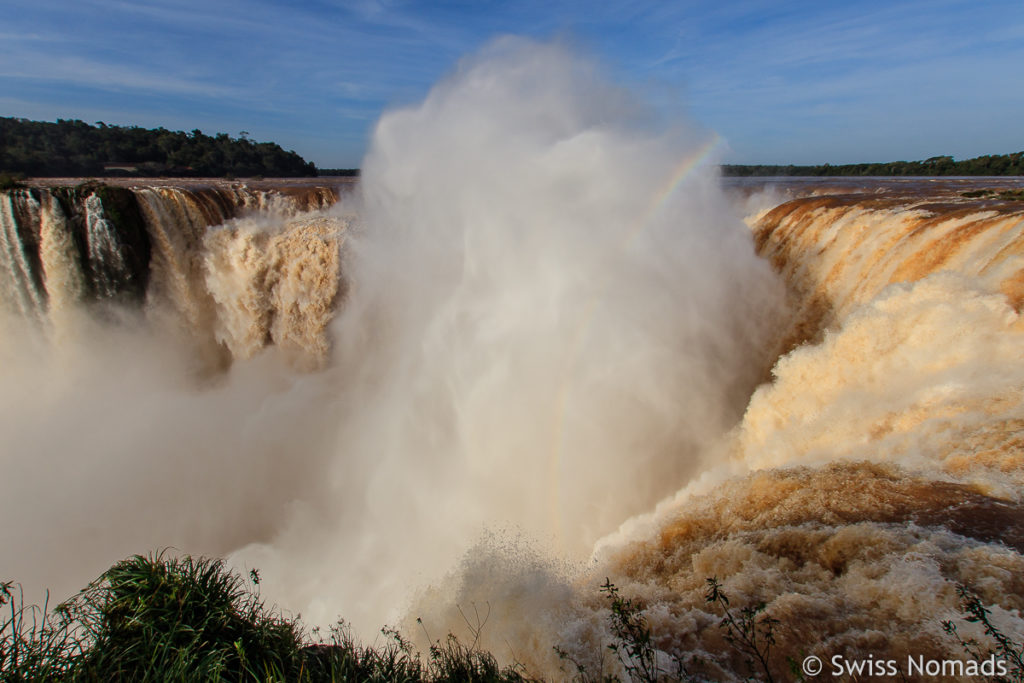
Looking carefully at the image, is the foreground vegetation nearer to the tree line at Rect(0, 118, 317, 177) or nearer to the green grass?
the green grass

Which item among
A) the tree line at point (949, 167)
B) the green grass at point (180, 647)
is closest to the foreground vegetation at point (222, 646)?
the green grass at point (180, 647)

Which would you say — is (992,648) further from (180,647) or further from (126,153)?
(126,153)

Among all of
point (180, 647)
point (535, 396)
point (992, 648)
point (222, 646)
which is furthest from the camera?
point (535, 396)

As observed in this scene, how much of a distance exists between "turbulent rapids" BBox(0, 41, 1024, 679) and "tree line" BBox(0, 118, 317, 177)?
1073 inches

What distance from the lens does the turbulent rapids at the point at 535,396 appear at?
4.88 metres

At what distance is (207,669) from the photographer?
12.8 feet

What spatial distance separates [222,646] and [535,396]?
7.35 m

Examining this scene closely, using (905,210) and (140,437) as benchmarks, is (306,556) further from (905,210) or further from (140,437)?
(905,210)

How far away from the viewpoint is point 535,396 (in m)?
10.9

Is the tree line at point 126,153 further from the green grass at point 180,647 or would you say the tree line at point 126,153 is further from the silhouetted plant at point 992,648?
the silhouetted plant at point 992,648

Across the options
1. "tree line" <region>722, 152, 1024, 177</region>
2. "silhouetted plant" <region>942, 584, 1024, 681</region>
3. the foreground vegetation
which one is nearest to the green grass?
the foreground vegetation

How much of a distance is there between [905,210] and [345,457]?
15944 mm

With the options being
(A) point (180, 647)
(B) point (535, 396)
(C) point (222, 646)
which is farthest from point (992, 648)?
(B) point (535, 396)

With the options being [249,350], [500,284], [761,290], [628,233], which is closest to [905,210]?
[761,290]
